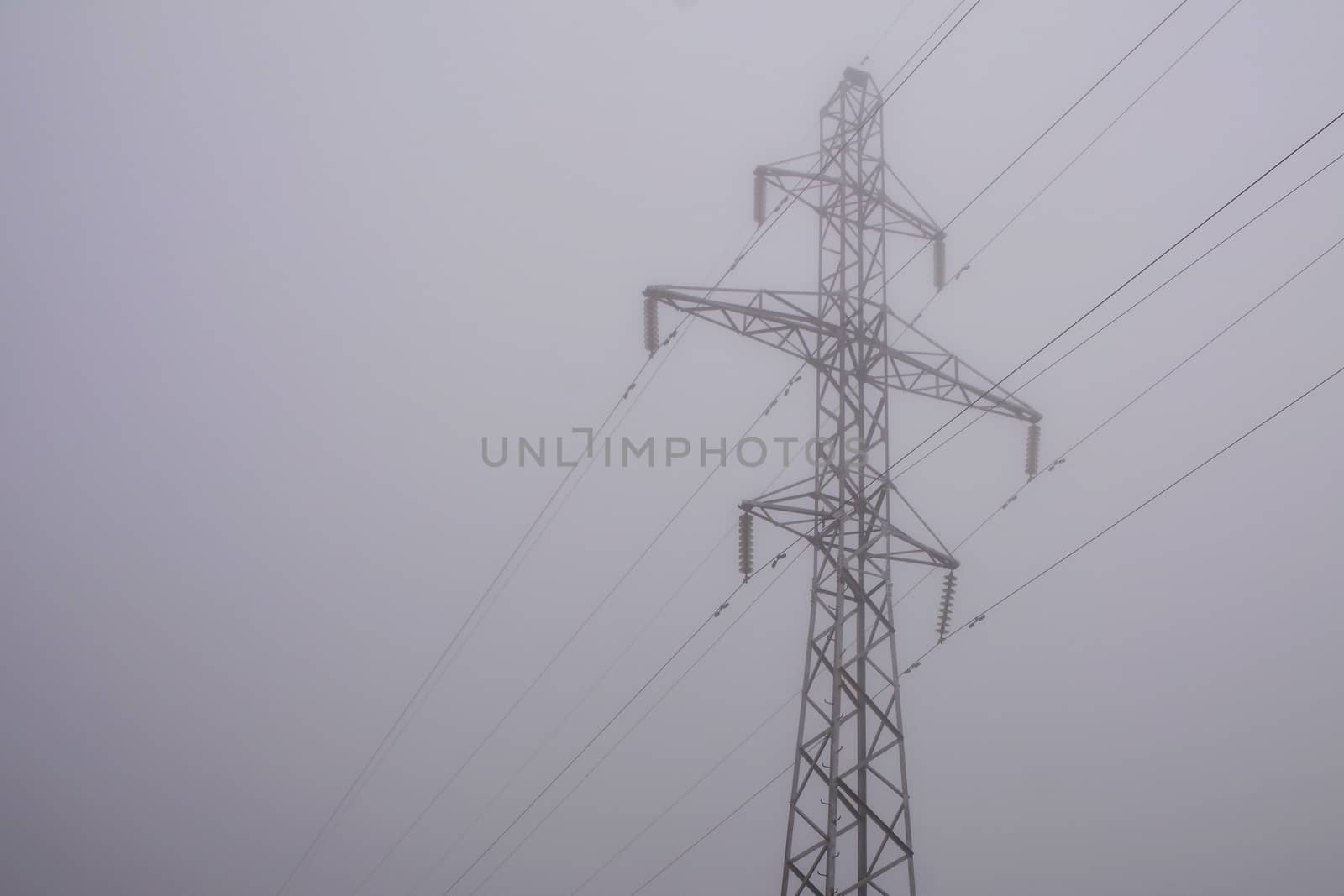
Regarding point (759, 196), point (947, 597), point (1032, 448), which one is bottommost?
point (947, 597)

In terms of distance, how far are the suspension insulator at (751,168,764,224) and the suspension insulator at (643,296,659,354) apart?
2.97m

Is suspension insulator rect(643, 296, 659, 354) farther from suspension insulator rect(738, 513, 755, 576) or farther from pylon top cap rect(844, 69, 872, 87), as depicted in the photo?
pylon top cap rect(844, 69, 872, 87)

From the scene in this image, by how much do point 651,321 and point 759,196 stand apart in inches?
153

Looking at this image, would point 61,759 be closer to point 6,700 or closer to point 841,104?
point 6,700

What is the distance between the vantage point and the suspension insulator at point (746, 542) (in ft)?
43.7

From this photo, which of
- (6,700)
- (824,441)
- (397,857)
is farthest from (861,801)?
(6,700)

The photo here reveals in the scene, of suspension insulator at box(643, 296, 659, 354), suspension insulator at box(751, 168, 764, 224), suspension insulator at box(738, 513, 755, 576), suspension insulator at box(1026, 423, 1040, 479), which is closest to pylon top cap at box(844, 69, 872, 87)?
suspension insulator at box(751, 168, 764, 224)

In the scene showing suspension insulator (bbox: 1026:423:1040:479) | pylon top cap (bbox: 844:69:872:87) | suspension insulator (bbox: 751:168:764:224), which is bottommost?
suspension insulator (bbox: 1026:423:1040:479)

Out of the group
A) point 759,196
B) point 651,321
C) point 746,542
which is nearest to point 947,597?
point 746,542

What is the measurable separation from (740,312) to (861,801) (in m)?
6.57

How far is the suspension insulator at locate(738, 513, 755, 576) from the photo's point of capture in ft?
43.7

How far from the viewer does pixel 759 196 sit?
16.1m

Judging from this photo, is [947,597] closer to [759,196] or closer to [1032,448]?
[1032,448]

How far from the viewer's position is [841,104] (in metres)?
14.2
